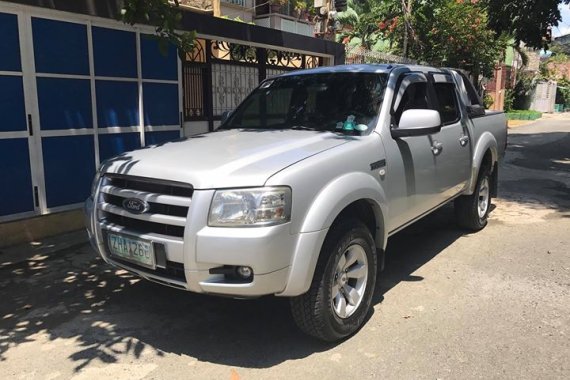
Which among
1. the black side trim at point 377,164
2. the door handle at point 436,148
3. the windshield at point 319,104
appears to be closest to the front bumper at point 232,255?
the black side trim at point 377,164

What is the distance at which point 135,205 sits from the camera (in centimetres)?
342

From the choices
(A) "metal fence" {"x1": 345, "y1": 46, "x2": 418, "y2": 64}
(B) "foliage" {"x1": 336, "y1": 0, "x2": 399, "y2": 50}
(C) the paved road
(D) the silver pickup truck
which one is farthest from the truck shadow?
(B) "foliage" {"x1": 336, "y1": 0, "x2": 399, "y2": 50}

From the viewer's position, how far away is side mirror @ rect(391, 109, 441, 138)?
13.3 feet

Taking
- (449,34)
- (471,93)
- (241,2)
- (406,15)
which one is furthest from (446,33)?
(241,2)

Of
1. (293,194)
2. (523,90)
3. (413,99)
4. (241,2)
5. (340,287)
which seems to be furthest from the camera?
(523,90)

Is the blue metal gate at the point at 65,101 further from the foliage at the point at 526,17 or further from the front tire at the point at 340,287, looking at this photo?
the foliage at the point at 526,17

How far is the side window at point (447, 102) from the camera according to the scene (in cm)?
530

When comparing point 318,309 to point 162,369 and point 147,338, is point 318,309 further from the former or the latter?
point 147,338

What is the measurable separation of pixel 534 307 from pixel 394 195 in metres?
1.44

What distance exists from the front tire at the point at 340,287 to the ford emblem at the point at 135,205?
1.11 m

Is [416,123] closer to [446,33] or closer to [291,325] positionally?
[291,325]

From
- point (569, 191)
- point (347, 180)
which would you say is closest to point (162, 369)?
point (347, 180)

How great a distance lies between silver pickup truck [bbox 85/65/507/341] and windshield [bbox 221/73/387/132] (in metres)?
0.01

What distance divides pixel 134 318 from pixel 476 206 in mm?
4120
